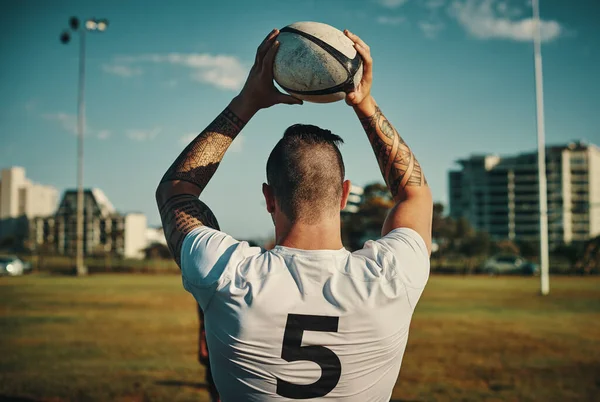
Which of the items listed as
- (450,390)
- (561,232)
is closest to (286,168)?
(450,390)

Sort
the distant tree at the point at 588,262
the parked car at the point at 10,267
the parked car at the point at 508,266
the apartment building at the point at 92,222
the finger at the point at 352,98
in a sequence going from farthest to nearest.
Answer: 1. the apartment building at the point at 92,222
2. the parked car at the point at 508,266
3. the parked car at the point at 10,267
4. the distant tree at the point at 588,262
5. the finger at the point at 352,98

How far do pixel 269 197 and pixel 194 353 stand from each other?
10213 millimetres

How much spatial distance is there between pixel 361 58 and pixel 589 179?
426ft

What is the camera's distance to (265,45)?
2275mm

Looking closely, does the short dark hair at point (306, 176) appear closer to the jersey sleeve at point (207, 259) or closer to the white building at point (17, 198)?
the jersey sleeve at point (207, 259)

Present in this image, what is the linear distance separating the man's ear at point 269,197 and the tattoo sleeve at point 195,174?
238 millimetres

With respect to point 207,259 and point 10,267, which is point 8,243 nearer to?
point 10,267

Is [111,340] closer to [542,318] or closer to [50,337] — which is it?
[50,337]

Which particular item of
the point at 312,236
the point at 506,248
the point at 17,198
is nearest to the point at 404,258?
the point at 312,236

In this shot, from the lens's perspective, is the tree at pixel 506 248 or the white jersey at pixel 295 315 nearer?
the white jersey at pixel 295 315

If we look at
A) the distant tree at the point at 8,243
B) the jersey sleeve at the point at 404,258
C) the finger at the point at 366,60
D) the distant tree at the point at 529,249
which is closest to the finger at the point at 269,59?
the finger at the point at 366,60

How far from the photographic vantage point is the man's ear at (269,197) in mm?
2059

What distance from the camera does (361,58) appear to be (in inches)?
93.1

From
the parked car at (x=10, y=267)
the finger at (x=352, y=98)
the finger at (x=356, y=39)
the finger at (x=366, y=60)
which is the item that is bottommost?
the parked car at (x=10, y=267)
